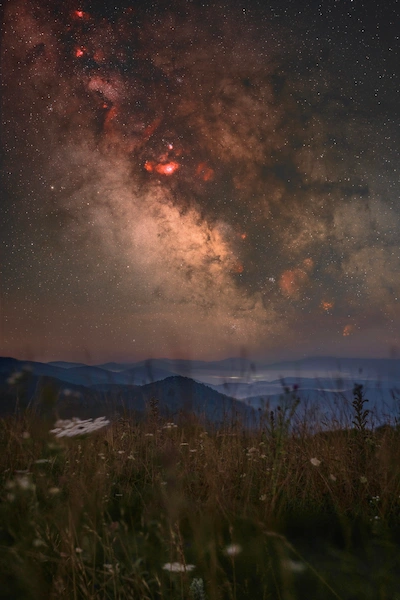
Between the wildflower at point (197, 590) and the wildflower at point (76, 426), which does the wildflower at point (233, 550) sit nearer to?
the wildflower at point (197, 590)

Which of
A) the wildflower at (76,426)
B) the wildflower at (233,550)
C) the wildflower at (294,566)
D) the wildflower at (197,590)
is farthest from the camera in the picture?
the wildflower at (76,426)

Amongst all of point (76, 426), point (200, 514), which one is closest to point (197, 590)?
point (200, 514)

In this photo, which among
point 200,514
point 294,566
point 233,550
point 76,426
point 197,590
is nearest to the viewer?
point 197,590

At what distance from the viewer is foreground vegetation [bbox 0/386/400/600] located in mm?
2346

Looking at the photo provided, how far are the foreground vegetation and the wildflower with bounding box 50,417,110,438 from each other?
0.05 m

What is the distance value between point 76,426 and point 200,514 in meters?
1.52

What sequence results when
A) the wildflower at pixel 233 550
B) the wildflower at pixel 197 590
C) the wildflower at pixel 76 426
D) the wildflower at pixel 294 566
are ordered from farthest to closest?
1. the wildflower at pixel 76 426
2. the wildflower at pixel 294 566
3. the wildflower at pixel 233 550
4. the wildflower at pixel 197 590

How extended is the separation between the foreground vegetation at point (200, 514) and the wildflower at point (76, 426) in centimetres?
5

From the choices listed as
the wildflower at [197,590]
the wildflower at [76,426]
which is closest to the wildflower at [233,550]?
the wildflower at [197,590]

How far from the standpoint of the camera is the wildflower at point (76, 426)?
3.76m

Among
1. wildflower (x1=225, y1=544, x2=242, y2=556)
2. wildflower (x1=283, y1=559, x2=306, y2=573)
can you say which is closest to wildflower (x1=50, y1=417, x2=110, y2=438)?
wildflower (x1=225, y1=544, x2=242, y2=556)

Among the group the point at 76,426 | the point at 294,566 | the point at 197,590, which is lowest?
the point at 294,566

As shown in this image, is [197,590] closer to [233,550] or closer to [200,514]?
[233,550]

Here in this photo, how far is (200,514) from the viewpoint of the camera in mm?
3254
